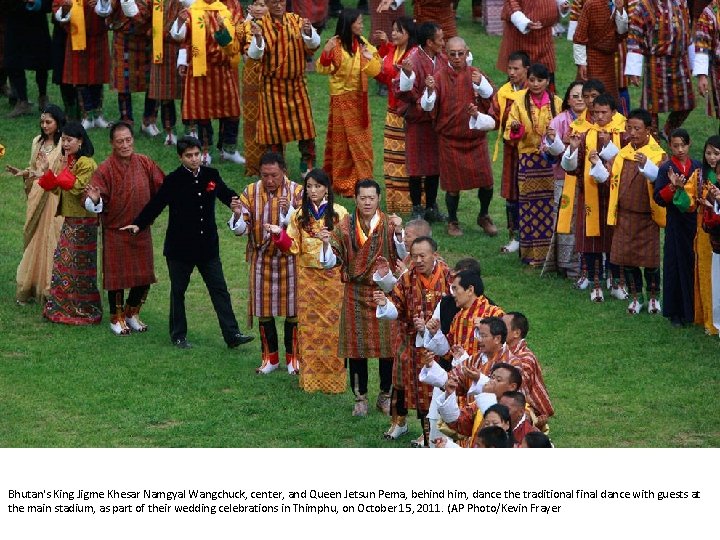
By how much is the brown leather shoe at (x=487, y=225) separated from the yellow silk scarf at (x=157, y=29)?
351cm

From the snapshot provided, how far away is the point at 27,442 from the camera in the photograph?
34.9ft

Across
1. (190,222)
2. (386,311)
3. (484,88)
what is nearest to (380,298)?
(386,311)

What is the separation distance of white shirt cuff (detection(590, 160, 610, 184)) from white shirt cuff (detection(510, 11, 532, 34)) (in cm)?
343

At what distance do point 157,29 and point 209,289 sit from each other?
15.0ft

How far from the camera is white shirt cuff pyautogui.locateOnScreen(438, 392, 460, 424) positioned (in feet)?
29.4

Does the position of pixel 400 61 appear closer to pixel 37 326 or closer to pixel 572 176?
pixel 572 176

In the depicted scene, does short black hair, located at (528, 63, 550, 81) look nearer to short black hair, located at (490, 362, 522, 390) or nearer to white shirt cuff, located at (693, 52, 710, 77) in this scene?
white shirt cuff, located at (693, 52, 710, 77)

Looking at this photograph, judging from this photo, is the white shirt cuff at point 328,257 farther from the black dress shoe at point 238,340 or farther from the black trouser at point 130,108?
the black trouser at point 130,108

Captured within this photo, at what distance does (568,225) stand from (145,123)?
519 centimetres

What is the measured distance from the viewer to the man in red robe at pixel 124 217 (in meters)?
12.6

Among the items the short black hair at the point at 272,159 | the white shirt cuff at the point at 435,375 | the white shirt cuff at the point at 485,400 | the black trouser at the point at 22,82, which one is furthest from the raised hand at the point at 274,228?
the black trouser at the point at 22,82

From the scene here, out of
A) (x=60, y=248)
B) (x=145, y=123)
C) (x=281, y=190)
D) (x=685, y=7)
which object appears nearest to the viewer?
(x=281, y=190)

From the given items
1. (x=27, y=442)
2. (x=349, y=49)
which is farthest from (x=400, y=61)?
(x=27, y=442)

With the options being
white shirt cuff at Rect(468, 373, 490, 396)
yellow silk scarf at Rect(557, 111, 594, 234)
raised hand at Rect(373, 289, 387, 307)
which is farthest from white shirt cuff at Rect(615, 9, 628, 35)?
white shirt cuff at Rect(468, 373, 490, 396)
